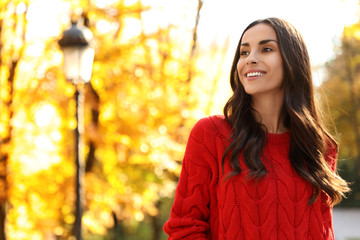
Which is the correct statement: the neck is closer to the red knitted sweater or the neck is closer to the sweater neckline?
the sweater neckline

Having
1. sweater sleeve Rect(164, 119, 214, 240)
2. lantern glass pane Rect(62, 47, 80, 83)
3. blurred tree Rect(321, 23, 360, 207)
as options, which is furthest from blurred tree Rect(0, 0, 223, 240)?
blurred tree Rect(321, 23, 360, 207)

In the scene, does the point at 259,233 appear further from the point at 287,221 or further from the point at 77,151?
the point at 77,151

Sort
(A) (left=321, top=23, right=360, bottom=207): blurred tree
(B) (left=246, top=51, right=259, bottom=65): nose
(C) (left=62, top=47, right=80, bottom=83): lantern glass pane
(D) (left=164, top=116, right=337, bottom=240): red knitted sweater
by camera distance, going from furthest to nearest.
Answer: (A) (left=321, top=23, right=360, bottom=207): blurred tree, (C) (left=62, top=47, right=80, bottom=83): lantern glass pane, (B) (left=246, top=51, right=259, bottom=65): nose, (D) (left=164, top=116, right=337, bottom=240): red knitted sweater

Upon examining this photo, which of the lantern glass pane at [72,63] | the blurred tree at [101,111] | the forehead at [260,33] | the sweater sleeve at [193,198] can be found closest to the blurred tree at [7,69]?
the blurred tree at [101,111]

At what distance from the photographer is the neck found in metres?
2.16

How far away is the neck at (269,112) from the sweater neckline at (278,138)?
26 millimetres

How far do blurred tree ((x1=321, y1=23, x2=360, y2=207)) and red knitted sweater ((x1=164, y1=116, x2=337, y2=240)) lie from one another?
12896 millimetres

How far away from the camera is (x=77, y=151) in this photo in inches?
239

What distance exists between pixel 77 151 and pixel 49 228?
2.43 meters

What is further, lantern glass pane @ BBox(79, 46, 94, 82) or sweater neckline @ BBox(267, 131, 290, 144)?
lantern glass pane @ BBox(79, 46, 94, 82)

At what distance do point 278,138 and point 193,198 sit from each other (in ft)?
1.53

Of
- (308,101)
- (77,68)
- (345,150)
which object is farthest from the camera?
(345,150)

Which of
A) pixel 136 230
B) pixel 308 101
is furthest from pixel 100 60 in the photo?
pixel 136 230

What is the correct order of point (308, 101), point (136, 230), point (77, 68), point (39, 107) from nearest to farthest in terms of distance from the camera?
point (308, 101)
point (77, 68)
point (39, 107)
point (136, 230)
